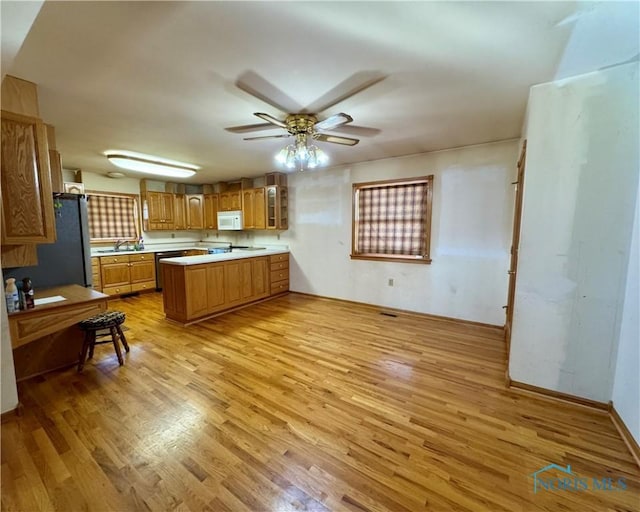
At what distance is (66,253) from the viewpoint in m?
2.77

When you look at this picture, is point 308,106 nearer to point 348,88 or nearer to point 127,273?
point 348,88

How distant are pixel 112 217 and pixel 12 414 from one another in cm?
446

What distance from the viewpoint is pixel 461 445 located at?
66.7 inches

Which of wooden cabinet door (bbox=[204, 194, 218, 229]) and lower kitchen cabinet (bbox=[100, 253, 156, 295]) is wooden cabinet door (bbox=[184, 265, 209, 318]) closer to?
lower kitchen cabinet (bbox=[100, 253, 156, 295])

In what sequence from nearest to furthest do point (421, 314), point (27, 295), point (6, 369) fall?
point (6, 369) → point (27, 295) → point (421, 314)

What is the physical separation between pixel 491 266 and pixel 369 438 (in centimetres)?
284

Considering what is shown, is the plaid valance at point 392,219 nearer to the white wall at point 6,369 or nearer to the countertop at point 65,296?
the countertop at point 65,296

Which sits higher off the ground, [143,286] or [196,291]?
[196,291]

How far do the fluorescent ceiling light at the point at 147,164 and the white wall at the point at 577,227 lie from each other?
4641 millimetres

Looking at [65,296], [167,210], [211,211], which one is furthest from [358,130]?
[167,210]

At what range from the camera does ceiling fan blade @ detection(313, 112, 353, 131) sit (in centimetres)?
199

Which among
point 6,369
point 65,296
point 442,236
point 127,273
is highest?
point 442,236

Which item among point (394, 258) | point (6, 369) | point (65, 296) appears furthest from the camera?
point (394, 258)

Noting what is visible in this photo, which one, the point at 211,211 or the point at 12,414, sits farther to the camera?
the point at 211,211
